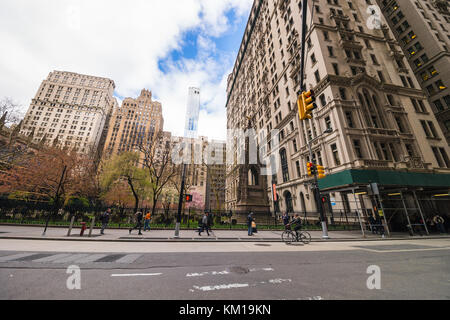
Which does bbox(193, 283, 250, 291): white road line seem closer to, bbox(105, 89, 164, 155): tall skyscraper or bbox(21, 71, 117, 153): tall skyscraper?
bbox(105, 89, 164, 155): tall skyscraper

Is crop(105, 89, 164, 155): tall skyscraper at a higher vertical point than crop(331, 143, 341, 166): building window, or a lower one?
higher

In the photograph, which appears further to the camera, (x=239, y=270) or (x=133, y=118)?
(x=133, y=118)

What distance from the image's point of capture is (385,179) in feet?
55.6

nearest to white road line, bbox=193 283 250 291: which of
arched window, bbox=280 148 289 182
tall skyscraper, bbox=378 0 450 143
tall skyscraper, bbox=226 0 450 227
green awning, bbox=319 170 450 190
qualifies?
tall skyscraper, bbox=226 0 450 227

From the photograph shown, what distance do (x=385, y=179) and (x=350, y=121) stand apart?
9572mm

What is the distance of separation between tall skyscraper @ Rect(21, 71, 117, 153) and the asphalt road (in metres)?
107

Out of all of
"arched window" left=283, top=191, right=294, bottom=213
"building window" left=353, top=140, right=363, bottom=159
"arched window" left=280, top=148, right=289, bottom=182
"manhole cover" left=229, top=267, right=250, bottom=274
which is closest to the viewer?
"manhole cover" left=229, top=267, right=250, bottom=274

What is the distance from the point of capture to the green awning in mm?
16609

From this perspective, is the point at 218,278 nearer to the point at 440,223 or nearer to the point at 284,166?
the point at 440,223

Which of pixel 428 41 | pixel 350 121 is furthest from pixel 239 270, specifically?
pixel 428 41

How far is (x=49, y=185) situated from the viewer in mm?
22688

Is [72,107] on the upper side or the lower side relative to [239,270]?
upper

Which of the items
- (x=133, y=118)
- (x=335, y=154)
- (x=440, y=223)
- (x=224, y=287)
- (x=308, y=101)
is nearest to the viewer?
(x=224, y=287)
